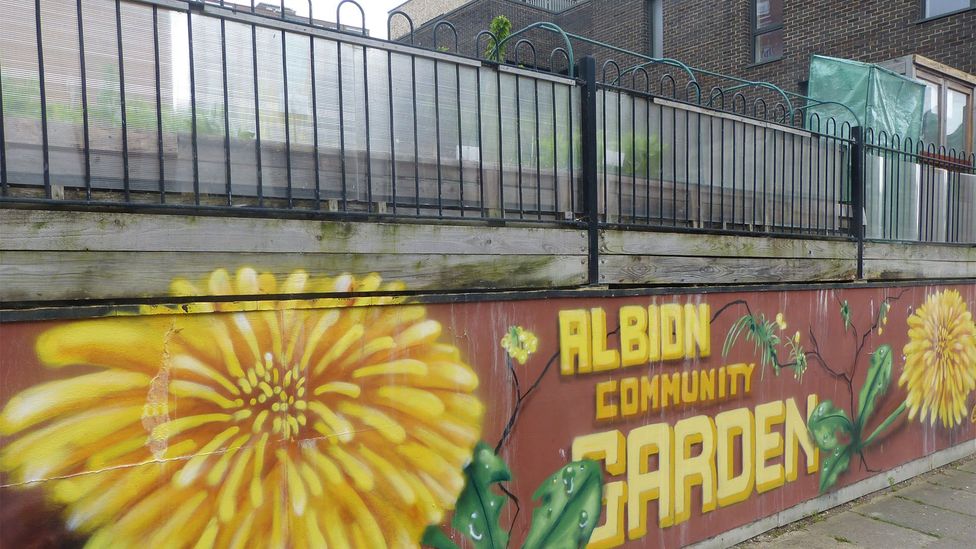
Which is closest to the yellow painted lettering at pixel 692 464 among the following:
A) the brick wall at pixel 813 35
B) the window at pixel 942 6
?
the brick wall at pixel 813 35

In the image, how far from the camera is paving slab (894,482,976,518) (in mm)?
5992

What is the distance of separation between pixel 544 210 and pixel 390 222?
1.15 meters

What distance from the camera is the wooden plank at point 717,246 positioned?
448 cm

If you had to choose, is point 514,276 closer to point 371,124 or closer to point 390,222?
point 390,222

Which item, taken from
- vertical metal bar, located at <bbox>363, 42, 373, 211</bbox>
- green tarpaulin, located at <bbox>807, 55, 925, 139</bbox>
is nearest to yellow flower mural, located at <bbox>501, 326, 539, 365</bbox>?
vertical metal bar, located at <bbox>363, 42, 373, 211</bbox>

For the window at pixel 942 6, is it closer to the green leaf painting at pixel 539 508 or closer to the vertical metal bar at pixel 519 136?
the vertical metal bar at pixel 519 136

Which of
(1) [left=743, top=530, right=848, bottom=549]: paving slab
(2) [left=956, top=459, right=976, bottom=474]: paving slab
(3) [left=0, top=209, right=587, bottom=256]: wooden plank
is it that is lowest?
(2) [left=956, top=459, right=976, bottom=474]: paving slab

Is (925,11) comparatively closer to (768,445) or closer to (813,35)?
(813,35)

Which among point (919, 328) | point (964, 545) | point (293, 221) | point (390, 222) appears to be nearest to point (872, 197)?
point (919, 328)

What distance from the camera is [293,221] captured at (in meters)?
3.07

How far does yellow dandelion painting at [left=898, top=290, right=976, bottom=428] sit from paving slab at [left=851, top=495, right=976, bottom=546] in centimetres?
114

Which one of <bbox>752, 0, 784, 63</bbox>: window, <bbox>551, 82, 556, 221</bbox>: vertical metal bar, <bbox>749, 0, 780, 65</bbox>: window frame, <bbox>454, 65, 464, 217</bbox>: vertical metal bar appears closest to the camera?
<bbox>454, 65, 464, 217</bbox>: vertical metal bar

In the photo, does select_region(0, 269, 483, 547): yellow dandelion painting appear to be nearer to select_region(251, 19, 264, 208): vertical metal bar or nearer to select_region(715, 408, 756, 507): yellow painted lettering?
select_region(251, 19, 264, 208): vertical metal bar

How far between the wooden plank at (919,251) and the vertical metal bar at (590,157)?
11.8ft
